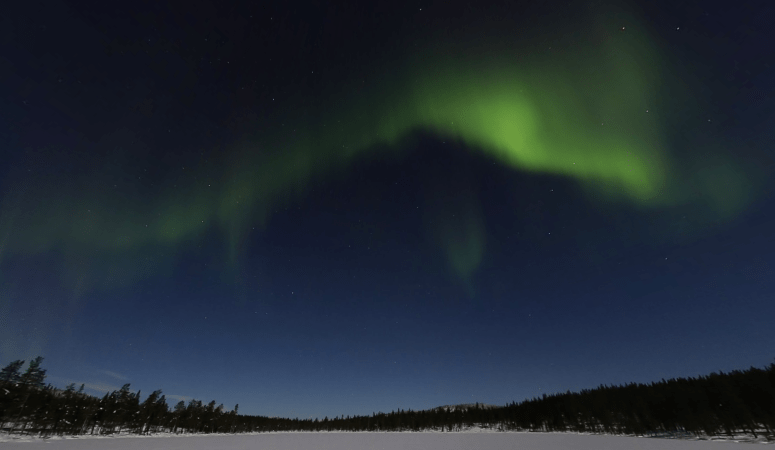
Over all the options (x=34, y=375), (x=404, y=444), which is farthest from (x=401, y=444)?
(x=34, y=375)

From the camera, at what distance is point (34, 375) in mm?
93562

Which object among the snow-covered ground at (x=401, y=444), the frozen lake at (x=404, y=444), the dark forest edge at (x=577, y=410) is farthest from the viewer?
the dark forest edge at (x=577, y=410)

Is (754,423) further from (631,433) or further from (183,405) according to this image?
(183,405)

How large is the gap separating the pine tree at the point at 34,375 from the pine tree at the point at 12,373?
330cm

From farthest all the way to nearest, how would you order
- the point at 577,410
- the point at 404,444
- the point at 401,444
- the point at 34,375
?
A: the point at 577,410 → the point at 34,375 → the point at 401,444 → the point at 404,444

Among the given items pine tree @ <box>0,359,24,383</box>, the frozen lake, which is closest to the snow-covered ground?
the frozen lake

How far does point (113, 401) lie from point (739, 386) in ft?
613

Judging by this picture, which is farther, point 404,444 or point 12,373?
point 12,373

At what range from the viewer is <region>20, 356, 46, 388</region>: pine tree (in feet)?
285

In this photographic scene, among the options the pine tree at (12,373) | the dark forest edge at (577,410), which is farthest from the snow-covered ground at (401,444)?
the pine tree at (12,373)

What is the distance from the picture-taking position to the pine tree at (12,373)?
304 ft

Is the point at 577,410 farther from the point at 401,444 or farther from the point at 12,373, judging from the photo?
the point at 12,373

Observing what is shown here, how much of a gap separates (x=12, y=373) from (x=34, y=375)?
7.85m

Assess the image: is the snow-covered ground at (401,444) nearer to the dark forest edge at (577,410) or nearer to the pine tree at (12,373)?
the dark forest edge at (577,410)
